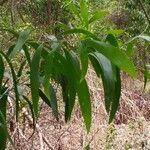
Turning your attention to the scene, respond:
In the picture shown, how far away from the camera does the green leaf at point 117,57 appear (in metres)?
0.87

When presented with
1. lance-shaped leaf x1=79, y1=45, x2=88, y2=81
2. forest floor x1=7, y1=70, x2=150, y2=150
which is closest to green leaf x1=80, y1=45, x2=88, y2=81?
lance-shaped leaf x1=79, y1=45, x2=88, y2=81

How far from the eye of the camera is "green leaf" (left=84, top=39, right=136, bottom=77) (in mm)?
871

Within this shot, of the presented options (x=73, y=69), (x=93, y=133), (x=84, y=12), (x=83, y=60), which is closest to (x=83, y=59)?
(x=83, y=60)

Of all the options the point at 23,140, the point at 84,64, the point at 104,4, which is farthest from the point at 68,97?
the point at 104,4

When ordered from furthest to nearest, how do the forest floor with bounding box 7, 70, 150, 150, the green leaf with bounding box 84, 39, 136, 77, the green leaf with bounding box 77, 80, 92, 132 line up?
1. the forest floor with bounding box 7, 70, 150, 150
2. the green leaf with bounding box 77, 80, 92, 132
3. the green leaf with bounding box 84, 39, 136, 77

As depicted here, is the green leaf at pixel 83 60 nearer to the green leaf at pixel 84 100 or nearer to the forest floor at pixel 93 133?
the green leaf at pixel 84 100

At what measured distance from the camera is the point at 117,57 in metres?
0.88

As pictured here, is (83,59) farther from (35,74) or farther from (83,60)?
(35,74)

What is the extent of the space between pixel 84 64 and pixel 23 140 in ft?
9.03

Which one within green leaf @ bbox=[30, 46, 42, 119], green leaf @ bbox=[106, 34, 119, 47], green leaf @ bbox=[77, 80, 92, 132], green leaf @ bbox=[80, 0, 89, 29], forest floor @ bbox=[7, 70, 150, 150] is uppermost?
forest floor @ bbox=[7, 70, 150, 150]

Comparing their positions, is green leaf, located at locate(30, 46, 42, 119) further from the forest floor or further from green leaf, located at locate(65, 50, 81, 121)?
the forest floor

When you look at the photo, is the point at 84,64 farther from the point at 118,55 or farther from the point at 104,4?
the point at 104,4

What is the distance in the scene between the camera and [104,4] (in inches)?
368

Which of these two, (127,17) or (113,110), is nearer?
(113,110)
